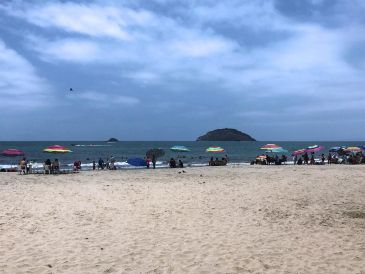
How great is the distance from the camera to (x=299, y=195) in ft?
55.3

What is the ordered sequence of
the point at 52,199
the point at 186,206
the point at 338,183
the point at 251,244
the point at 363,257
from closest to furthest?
1. the point at 363,257
2. the point at 251,244
3. the point at 186,206
4. the point at 52,199
5. the point at 338,183

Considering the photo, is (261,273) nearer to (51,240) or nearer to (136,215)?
(51,240)

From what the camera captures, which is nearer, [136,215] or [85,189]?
[136,215]

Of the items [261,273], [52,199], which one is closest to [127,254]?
[261,273]

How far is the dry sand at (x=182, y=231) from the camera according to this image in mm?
7711

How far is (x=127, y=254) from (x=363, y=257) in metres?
5.21

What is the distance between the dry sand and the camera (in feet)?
25.3

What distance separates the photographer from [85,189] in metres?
19.0

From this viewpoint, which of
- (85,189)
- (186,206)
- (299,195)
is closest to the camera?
(186,206)

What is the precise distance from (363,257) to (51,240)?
24.4ft

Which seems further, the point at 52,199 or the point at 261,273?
the point at 52,199

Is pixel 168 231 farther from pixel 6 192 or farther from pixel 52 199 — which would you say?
pixel 6 192

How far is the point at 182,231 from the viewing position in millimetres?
10531

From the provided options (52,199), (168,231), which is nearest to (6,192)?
(52,199)
